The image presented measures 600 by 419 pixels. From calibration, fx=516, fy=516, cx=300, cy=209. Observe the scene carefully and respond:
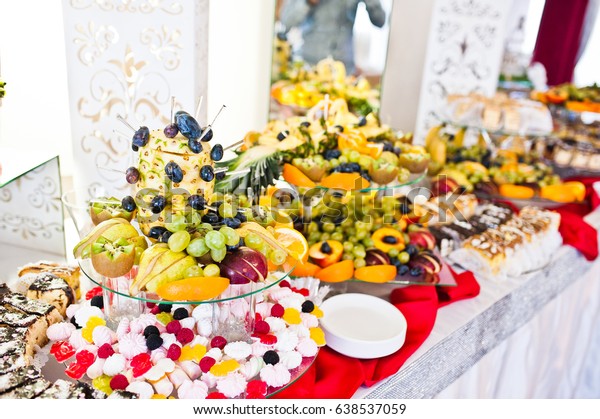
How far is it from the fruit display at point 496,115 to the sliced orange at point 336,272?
1376mm

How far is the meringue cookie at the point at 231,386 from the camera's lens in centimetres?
108

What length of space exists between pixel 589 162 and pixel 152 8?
101 inches

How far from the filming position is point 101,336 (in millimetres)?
1173

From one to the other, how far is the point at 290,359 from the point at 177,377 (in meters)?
0.26

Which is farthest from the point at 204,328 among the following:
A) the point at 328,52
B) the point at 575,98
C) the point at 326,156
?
the point at 575,98

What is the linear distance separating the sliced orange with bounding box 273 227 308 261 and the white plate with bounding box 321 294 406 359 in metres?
0.25

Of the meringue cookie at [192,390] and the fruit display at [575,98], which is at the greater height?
the fruit display at [575,98]

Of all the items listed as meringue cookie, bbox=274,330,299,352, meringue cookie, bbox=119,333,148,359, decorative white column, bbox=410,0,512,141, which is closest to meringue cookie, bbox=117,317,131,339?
meringue cookie, bbox=119,333,148,359

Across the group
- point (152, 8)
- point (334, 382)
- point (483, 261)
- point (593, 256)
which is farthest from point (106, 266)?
point (593, 256)

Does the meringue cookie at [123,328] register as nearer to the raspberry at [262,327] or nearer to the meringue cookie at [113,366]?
the meringue cookie at [113,366]

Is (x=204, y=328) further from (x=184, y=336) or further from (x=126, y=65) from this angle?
(x=126, y=65)

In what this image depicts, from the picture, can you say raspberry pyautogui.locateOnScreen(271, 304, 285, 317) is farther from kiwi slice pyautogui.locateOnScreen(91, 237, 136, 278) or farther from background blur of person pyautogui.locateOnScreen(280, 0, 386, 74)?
background blur of person pyautogui.locateOnScreen(280, 0, 386, 74)

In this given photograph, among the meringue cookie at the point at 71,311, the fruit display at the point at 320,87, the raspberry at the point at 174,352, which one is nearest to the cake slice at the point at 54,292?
the meringue cookie at the point at 71,311
